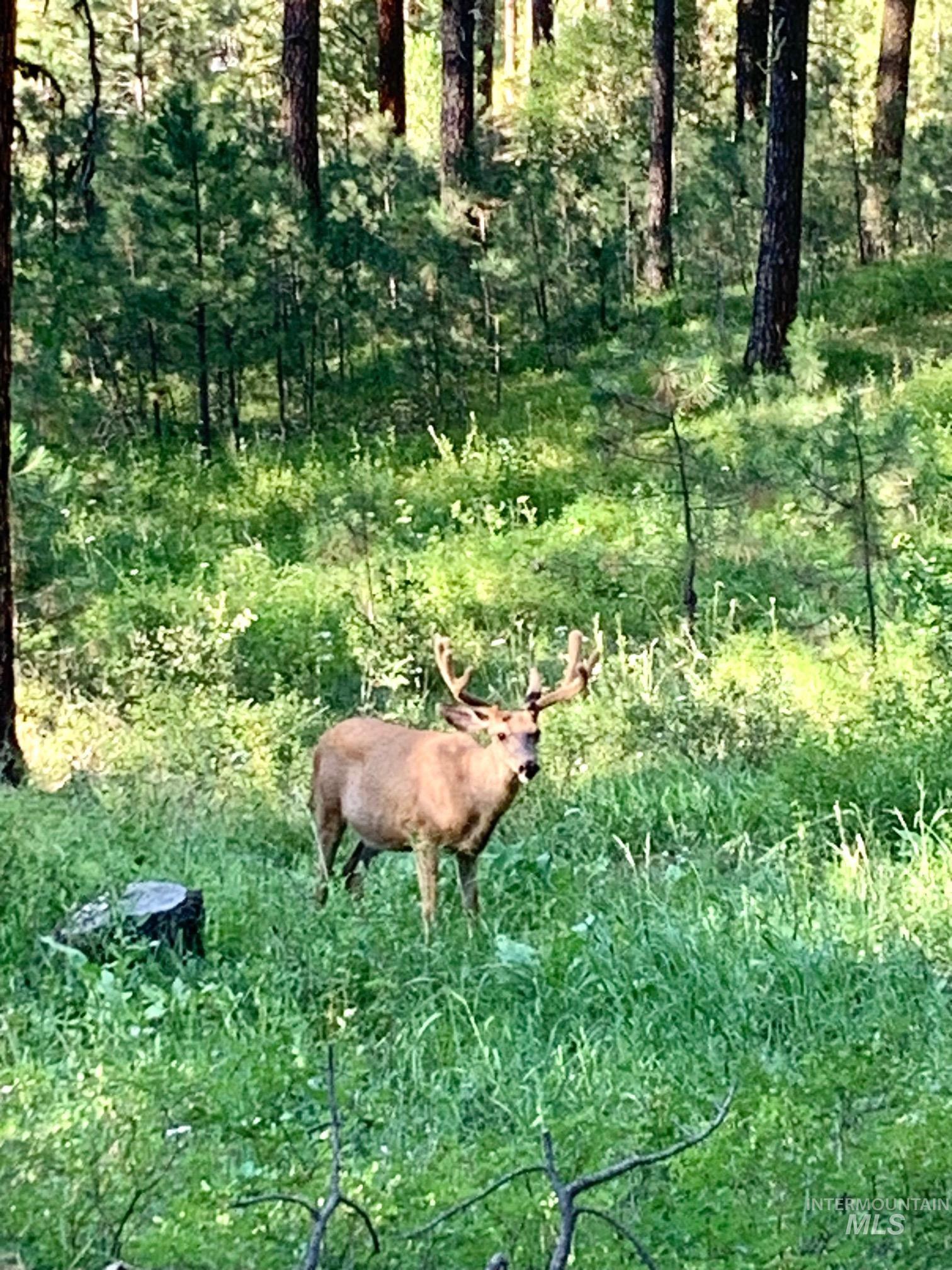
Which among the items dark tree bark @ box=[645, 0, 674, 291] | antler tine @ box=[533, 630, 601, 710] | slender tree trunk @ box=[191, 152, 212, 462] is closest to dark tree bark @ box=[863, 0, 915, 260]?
dark tree bark @ box=[645, 0, 674, 291]

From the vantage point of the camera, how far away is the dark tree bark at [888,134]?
21016 mm

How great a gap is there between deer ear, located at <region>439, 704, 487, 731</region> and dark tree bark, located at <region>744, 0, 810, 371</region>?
9.16m

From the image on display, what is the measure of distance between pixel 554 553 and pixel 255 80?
23.4 m

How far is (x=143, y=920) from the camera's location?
6.01 metres

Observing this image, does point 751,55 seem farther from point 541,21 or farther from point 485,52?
point 485,52

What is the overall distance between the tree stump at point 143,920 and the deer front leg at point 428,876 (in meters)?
0.87

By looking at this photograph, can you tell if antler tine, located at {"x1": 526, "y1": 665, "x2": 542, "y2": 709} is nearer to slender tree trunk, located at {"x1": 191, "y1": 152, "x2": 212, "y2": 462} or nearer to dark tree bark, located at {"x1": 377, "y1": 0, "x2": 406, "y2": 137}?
slender tree trunk, located at {"x1": 191, "y1": 152, "x2": 212, "y2": 462}

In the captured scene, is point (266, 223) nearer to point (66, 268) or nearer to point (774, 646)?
point (66, 268)

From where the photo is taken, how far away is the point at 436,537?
39.2ft

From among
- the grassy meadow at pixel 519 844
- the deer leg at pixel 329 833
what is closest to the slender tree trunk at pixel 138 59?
the grassy meadow at pixel 519 844

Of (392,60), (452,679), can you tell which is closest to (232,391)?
(452,679)

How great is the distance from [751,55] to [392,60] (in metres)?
5.70

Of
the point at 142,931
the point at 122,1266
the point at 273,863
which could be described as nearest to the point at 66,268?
the point at 273,863

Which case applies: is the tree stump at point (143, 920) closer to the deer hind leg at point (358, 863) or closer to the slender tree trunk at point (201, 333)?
the deer hind leg at point (358, 863)
